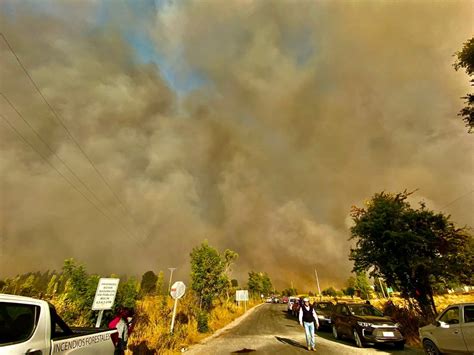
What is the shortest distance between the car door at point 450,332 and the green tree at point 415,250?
698 centimetres

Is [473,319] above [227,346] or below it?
above

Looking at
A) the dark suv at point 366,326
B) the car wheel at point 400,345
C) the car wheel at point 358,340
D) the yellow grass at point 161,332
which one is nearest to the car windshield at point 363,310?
the dark suv at point 366,326

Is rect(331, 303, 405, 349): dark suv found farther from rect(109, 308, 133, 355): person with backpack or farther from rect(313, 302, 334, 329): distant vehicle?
rect(109, 308, 133, 355): person with backpack

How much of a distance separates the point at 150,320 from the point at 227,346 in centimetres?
576

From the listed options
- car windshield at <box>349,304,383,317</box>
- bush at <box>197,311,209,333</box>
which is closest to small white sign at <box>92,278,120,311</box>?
bush at <box>197,311,209,333</box>

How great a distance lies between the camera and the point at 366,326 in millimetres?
10453

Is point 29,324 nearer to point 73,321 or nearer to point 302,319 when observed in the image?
point 302,319

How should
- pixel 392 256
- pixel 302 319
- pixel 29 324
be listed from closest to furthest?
pixel 29 324, pixel 302 319, pixel 392 256

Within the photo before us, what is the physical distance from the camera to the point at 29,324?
119 inches

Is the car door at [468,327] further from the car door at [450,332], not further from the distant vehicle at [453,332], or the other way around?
the car door at [450,332]

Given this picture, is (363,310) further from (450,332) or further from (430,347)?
(450,332)

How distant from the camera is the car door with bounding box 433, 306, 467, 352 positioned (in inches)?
266

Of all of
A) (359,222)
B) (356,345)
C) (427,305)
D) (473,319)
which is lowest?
(356,345)

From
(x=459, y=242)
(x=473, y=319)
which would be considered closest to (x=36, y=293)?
(x=473, y=319)
